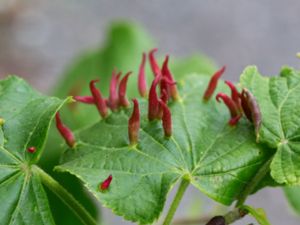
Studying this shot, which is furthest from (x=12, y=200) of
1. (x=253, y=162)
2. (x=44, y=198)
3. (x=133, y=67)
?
(x=133, y=67)

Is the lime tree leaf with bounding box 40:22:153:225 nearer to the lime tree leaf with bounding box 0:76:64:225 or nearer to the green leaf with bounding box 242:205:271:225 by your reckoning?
the lime tree leaf with bounding box 0:76:64:225

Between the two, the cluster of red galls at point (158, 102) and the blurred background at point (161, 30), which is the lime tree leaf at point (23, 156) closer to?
the cluster of red galls at point (158, 102)

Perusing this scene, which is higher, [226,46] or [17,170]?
[226,46]

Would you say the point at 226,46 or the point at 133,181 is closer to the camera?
the point at 133,181

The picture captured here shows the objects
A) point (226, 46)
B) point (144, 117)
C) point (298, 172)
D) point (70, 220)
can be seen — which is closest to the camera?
point (298, 172)

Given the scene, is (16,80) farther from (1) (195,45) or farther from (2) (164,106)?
(1) (195,45)

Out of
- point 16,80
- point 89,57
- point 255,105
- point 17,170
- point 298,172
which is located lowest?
point 298,172

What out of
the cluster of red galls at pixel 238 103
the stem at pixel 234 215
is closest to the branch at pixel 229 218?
the stem at pixel 234 215
